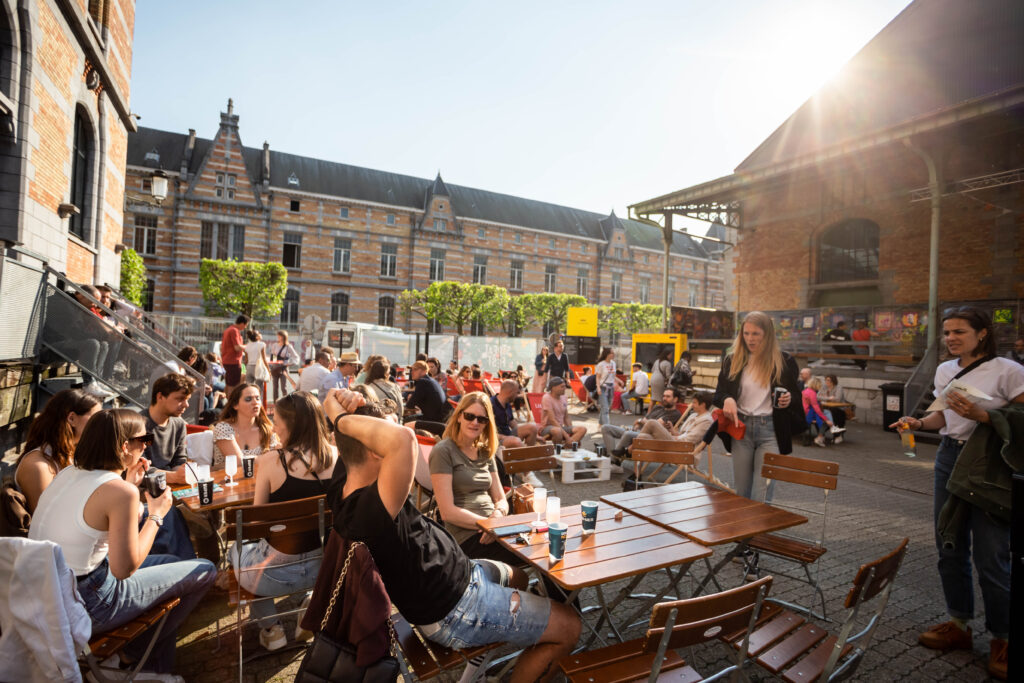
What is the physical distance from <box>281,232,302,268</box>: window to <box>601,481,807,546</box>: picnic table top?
104 feet

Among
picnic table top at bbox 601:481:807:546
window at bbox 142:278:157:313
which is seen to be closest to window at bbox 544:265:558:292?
window at bbox 142:278:157:313

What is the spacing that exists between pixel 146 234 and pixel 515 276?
2262cm

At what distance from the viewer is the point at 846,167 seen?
48.2 feet

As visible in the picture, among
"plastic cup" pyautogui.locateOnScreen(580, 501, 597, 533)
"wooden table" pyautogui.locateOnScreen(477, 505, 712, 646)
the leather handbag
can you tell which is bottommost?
the leather handbag

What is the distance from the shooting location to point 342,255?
32.6 meters

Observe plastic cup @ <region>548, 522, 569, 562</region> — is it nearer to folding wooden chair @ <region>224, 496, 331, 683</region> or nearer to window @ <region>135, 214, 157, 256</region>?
folding wooden chair @ <region>224, 496, 331, 683</region>

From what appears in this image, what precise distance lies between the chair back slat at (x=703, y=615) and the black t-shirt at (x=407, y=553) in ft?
2.48

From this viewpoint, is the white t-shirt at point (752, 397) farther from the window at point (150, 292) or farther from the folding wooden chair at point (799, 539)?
the window at point (150, 292)

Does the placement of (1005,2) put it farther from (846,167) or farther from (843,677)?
(843,677)

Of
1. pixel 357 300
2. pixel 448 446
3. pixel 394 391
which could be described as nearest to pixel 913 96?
pixel 394 391

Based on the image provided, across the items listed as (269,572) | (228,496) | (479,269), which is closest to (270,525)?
(269,572)

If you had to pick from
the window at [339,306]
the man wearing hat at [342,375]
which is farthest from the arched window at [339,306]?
the man wearing hat at [342,375]

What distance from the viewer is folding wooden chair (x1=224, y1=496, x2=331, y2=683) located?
258cm

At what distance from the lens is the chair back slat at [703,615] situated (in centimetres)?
169
